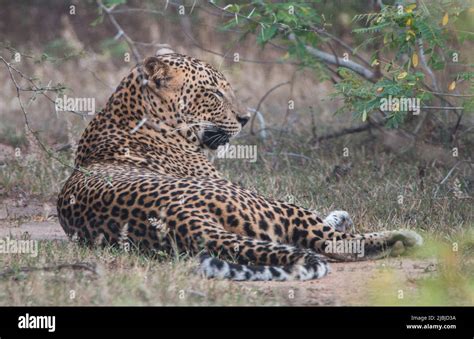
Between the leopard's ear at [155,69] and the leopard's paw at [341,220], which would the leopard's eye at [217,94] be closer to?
the leopard's ear at [155,69]

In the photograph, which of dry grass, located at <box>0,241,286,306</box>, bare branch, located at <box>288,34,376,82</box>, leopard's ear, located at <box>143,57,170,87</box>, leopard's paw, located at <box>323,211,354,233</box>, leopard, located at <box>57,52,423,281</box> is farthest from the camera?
bare branch, located at <box>288,34,376,82</box>

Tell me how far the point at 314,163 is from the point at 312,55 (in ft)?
3.77

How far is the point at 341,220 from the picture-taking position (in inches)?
287

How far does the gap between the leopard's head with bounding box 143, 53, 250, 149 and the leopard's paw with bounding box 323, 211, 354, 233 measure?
1031 mm

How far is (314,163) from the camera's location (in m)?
9.67

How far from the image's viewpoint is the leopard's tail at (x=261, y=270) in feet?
18.1

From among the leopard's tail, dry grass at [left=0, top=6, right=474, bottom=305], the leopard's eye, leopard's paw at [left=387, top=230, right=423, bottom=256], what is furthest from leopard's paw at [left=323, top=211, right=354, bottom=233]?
the leopard's tail

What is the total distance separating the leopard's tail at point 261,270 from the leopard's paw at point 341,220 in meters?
1.48

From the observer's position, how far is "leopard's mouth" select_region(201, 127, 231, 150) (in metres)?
7.65

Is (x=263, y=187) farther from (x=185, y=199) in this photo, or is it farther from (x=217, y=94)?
(x=185, y=199)

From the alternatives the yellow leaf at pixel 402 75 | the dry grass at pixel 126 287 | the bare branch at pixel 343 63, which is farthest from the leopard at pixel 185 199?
the bare branch at pixel 343 63

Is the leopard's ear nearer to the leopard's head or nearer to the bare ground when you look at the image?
the leopard's head

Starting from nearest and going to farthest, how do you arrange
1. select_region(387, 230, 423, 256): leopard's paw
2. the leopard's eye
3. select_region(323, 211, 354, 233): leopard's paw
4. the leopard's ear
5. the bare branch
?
select_region(387, 230, 423, 256): leopard's paw, select_region(323, 211, 354, 233): leopard's paw, the leopard's ear, the leopard's eye, the bare branch

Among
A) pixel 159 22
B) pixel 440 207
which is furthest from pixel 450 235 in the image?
pixel 159 22
